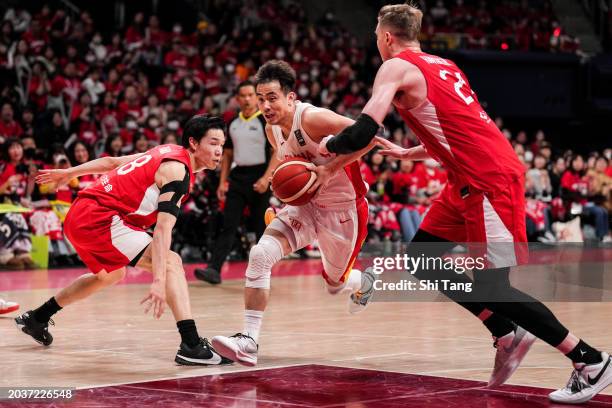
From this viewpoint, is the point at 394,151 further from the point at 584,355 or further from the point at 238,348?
the point at 584,355

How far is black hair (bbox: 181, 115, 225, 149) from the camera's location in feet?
19.8

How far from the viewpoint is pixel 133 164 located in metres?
6.17

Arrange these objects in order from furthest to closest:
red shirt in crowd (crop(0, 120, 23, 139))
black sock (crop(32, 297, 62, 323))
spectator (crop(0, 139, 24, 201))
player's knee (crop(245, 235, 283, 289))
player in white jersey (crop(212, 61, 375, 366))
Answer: red shirt in crowd (crop(0, 120, 23, 139)) → spectator (crop(0, 139, 24, 201)) → black sock (crop(32, 297, 62, 323)) → player's knee (crop(245, 235, 283, 289)) → player in white jersey (crop(212, 61, 375, 366))

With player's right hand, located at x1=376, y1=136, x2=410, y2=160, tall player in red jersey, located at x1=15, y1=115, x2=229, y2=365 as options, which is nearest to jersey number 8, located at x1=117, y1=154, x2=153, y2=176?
tall player in red jersey, located at x1=15, y1=115, x2=229, y2=365

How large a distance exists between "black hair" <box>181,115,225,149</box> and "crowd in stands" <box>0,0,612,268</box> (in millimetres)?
6113

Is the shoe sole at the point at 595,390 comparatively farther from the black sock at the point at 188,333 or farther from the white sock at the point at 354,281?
the white sock at the point at 354,281

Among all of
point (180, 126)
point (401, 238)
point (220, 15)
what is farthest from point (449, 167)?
point (220, 15)

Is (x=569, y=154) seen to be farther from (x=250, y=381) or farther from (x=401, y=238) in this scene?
(x=250, y=381)

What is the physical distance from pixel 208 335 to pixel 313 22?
1727 cm

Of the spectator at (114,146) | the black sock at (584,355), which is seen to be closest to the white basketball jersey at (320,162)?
the black sock at (584,355)

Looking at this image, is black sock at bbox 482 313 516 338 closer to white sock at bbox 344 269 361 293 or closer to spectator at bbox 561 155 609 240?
white sock at bbox 344 269 361 293

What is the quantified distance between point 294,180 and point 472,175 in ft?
3.26

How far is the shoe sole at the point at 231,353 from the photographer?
217 inches

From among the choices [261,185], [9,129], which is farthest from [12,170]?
[261,185]
